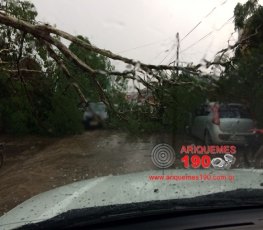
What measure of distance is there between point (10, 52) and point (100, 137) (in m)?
3.47

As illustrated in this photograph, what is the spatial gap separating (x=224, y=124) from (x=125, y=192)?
140 centimetres

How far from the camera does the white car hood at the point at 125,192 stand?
2.09 m

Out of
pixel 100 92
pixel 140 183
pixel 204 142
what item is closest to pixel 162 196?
pixel 140 183

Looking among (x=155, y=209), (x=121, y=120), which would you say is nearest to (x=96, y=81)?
(x=121, y=120)

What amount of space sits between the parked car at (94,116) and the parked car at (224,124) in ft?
2.72

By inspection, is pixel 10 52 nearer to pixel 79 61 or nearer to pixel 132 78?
pixel 79 61

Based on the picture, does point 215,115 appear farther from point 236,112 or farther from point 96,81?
point 96,81

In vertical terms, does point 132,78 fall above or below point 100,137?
above

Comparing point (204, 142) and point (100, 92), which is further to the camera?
point (100, 92)

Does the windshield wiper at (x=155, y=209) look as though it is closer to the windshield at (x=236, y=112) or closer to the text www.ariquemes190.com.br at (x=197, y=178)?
the text www.ariquemes190.com.br at (x=197, y=178)

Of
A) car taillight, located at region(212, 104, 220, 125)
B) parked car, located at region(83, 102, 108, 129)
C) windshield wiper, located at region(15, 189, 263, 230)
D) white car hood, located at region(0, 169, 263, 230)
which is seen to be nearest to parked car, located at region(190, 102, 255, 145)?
car taillight, located at region(212, 104, 220, 125)

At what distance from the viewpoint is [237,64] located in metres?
3.93

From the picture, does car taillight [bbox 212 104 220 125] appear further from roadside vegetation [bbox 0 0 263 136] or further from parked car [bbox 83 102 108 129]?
parked car [bbox 83 102 108 129]

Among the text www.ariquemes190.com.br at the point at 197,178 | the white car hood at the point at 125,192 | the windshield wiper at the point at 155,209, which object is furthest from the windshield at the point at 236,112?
the windshield wiper at the point at 155,209
